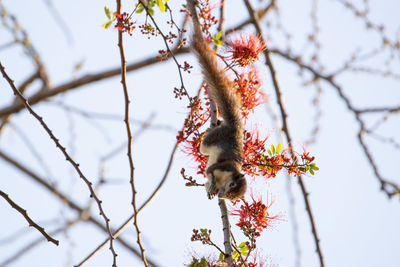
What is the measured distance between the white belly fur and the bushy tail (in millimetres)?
352

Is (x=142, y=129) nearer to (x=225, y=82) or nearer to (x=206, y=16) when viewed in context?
(x=225, y=82)

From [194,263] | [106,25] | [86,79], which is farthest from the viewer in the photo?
[86,79]

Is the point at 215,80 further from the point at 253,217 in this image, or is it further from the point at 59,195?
the point at 59,195

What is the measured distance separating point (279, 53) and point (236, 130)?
7.55ft

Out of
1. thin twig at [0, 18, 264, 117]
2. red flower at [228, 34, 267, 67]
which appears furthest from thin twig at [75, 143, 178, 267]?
thin twig at [0, 18, 264, 117]

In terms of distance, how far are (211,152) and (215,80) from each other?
20.5 inches

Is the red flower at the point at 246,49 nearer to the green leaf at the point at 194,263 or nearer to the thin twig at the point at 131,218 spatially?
the thin twig at the point at 131,218

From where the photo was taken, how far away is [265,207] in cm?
288

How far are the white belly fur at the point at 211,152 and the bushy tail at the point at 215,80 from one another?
0.35 metres

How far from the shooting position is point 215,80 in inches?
132

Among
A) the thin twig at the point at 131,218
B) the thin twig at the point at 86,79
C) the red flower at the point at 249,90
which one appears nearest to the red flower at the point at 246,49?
the red flower at the point at 249,90

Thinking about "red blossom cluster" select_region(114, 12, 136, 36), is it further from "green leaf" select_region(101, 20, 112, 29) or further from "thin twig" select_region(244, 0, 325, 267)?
"thin twig" select_region(244, 0, 325, 267)

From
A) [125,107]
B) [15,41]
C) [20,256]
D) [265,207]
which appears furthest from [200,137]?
[15,41]

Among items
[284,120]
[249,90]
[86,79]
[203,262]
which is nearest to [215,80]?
[249,90]
